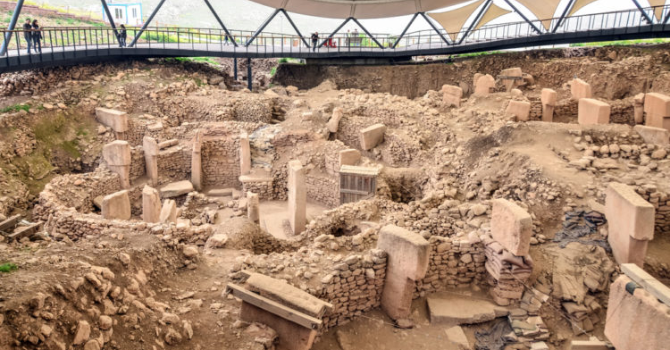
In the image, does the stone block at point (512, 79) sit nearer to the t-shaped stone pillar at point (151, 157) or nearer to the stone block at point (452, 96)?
the stone block at point (452, 96)

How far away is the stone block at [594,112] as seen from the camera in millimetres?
12719

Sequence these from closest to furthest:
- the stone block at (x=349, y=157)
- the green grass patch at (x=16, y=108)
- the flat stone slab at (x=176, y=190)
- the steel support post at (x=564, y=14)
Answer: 1. the stone block at (x=349, y=157)
2. the flat stone slab at (x=176, y=190)
3. the green grass patch at (x=16, y=108)
4. the steel support post at (x=564, y=14)

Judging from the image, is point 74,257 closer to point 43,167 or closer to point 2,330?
point 2,330

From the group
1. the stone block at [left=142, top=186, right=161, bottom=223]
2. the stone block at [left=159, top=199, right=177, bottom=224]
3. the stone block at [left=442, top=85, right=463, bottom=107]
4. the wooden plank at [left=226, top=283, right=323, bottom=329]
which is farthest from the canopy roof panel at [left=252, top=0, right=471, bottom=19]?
the wooden plank at [left=226, top=283, right=323, bottom=329]

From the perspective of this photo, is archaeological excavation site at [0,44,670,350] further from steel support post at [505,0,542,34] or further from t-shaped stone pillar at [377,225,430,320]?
steel support post at [505,0,542,34]

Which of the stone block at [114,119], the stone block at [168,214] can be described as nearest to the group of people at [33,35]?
the stone block at [114,119]

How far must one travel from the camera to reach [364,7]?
1125 inches

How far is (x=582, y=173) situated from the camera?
33.2 ft

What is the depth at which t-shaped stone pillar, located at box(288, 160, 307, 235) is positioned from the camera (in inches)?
498

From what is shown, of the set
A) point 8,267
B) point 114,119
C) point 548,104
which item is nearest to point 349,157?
point 548,104

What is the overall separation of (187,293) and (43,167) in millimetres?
10556

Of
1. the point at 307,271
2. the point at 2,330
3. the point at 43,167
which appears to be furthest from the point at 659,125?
the point at 43,167

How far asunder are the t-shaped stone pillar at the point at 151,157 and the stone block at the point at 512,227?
11.4 m

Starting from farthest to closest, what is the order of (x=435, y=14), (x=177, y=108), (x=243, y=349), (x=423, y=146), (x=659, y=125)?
(x=435, y=14) → (x=177, y=108) → (x=423, y=146) → (x=659, y=125) → (x=243, y=349)
